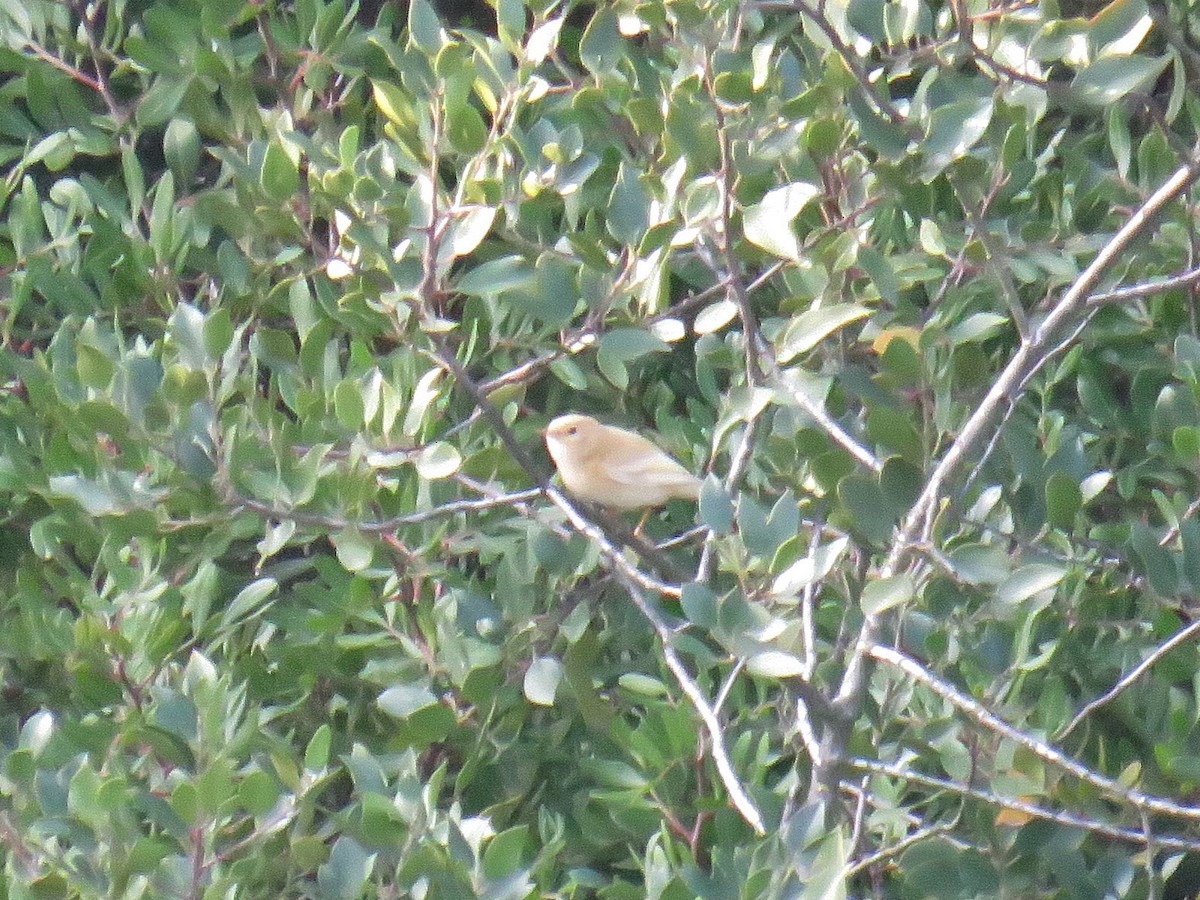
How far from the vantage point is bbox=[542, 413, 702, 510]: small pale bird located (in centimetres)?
318

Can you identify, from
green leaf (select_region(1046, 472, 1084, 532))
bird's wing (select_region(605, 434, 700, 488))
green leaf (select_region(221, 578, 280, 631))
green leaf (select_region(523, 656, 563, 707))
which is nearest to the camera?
green leaf (select_region(1046, 472, 1084, 532))

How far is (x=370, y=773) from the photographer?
2.44 meters

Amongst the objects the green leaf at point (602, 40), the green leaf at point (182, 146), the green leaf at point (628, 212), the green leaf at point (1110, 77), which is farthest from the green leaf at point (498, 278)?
the green leaf at point (182, 146)

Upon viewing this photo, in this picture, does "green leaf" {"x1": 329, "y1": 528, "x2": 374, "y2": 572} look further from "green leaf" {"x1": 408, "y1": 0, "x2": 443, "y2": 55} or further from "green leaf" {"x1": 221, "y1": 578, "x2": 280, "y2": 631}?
"green leaf" {"x1": 408, "y1": 0, "x2": 443, "y2": 55}

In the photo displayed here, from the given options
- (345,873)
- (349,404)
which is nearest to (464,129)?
(349,404)

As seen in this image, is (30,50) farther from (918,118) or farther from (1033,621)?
(1033,621)

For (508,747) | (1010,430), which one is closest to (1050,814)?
(1010,430)

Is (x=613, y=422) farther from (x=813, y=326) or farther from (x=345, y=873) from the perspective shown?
(x=345, y=873)

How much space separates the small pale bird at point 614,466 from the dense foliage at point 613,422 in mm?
122

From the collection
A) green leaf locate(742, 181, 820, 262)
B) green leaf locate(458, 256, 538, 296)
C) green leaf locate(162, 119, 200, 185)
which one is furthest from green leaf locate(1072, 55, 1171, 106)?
green leaf locate(162, 119, 200, 185)

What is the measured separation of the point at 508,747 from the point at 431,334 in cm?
104

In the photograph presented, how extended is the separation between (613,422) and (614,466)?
0.34 meters

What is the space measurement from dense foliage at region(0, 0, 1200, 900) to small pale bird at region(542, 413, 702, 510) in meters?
0.12

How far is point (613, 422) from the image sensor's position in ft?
11.7
